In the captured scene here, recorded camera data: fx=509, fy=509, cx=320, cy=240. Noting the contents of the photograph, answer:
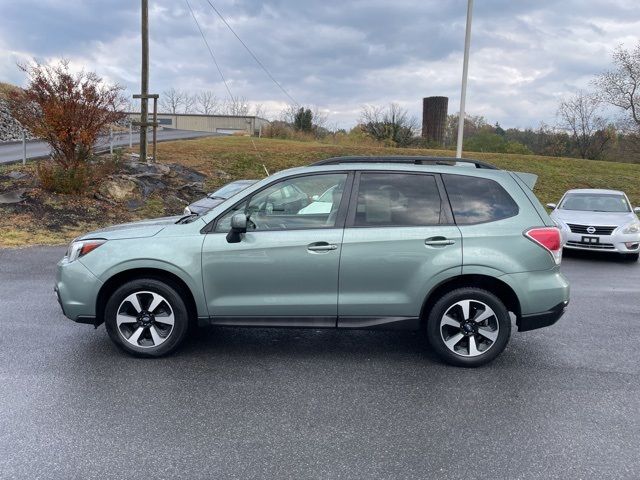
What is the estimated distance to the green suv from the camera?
424 cm

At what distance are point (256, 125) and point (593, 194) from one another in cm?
5405

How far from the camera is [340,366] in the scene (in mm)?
4398

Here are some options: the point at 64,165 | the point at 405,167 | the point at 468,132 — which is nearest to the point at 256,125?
the point at 468,132

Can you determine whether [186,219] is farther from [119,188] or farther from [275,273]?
[119,188]

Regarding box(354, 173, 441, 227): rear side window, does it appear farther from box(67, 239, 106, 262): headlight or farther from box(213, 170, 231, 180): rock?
box(213, 170, 231, 180): rock

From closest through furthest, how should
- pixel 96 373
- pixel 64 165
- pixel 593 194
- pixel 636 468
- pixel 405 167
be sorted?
pixel 636 468, pixel 96 373, pixel 405 167, pixel 593 194, pixel 64 165

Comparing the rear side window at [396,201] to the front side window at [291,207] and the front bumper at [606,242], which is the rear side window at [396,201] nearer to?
the front side window at [291,207]

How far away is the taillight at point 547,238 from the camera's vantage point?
13.9 feet

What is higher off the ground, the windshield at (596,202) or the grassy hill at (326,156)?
the grassy hill at (326,156)

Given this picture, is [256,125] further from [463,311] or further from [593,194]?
[463,311]

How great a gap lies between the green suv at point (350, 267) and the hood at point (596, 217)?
6.82 metres

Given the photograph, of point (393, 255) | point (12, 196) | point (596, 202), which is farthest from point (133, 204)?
point (596, 202)

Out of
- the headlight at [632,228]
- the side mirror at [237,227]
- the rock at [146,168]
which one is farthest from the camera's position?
the rock at [146,168]

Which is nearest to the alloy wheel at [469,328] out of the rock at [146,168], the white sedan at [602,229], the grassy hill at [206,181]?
the white sedan at [602,229]
